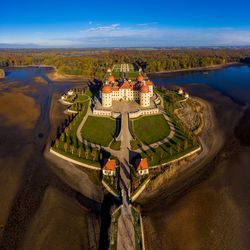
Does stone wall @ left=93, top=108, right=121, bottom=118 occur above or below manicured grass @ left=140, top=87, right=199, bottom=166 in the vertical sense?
above

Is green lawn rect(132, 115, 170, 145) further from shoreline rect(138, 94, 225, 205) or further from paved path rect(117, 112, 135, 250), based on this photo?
shoreline rect(138, 94, 225, 205)

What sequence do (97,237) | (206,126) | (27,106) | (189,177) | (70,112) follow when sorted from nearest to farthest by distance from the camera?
1. (97,237)
2. (189,177)
3. (206,126)
4. (70,112)
5. (27,106)

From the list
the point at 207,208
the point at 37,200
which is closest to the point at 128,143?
the point at 207,208

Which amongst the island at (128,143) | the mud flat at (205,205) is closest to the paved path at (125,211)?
the island at (128,143)

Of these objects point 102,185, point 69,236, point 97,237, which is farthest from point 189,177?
point 69,236

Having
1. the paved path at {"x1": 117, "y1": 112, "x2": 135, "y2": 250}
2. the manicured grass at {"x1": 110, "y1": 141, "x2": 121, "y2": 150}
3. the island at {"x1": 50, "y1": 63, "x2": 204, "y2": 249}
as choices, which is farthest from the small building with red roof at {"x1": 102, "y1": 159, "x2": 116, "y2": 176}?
the manicured grass at {"x1": 110, "y1": 141, "x2": 121, "y2": 150}

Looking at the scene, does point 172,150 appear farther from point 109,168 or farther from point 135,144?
point 109,168

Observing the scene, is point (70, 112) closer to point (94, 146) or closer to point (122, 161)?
point (94, 146)
